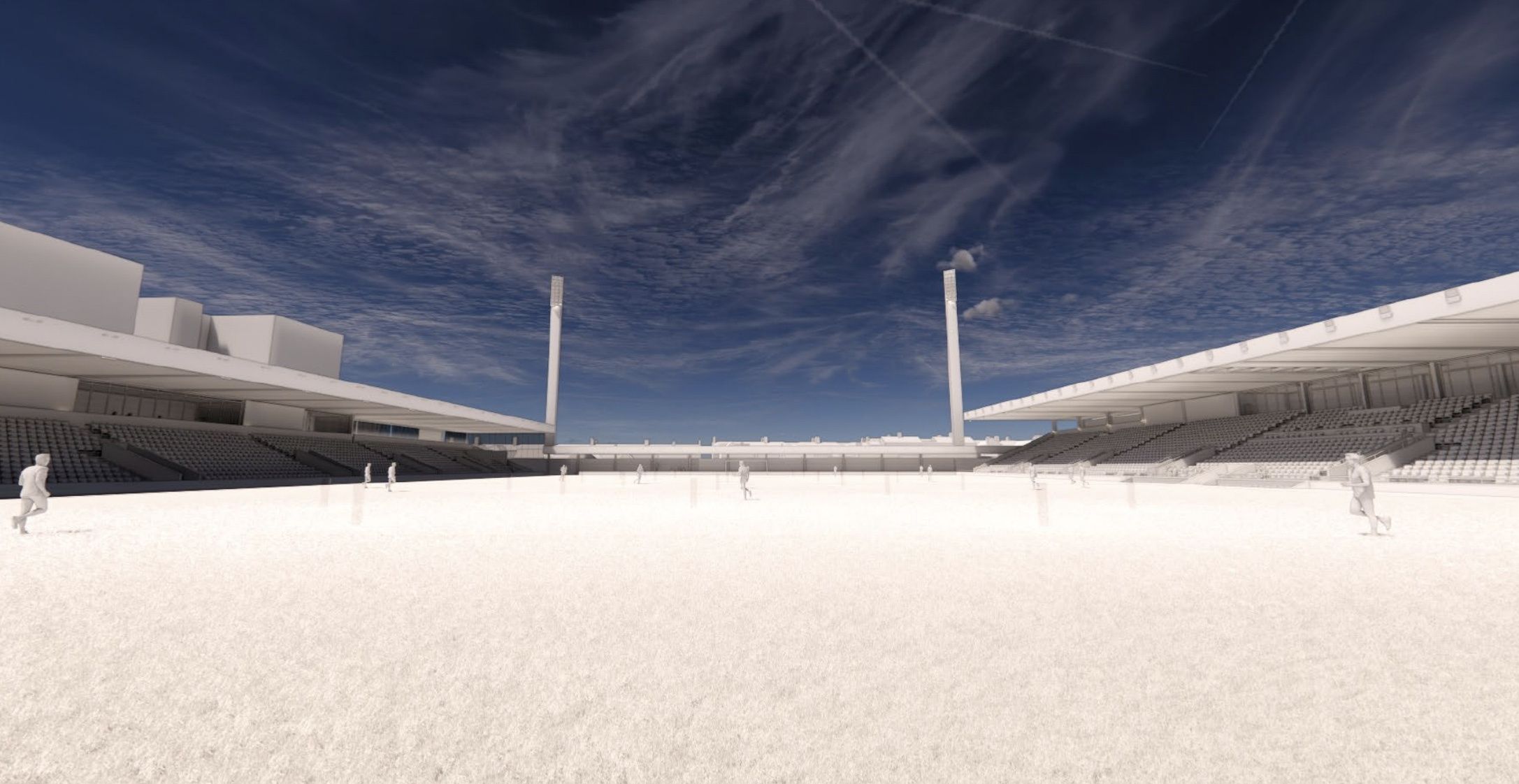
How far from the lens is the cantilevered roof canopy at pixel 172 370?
64.3ft

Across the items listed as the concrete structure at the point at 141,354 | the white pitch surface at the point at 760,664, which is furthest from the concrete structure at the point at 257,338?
the white pitch surface at the point at 760,664

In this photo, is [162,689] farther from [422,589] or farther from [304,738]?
[422,589]

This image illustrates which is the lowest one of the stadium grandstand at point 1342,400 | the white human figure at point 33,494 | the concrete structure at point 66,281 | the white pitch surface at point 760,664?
the white pitch surface at point 760,664

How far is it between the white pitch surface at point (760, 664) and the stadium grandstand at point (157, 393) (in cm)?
1961

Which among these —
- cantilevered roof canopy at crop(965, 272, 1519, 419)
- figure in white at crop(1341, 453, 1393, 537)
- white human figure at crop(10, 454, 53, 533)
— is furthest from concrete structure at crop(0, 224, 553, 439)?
cantilevered roof canopy at crop(965, 272, 1519, 419)

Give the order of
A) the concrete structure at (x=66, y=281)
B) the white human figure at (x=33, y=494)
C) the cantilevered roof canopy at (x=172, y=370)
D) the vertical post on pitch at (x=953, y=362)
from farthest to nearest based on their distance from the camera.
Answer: the vertical post on pitch at (x=953, y=362) < the concrete structure at (x=66, y=281) < the cantilevered roof canopy at (x=172, y=370) < the white human figure at (x=33, y=494)

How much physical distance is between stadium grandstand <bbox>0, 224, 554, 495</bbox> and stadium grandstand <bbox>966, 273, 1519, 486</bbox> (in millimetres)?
43447

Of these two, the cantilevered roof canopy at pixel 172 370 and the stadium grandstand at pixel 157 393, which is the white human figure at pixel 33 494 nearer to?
the cantilevered roof canopy at pixel 172 370

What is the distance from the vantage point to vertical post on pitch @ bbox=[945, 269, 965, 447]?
65312 mm

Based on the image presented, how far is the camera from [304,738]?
9.86ft

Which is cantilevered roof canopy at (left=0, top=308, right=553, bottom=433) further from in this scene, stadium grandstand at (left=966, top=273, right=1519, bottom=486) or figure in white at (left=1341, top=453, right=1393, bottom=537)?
stadium grandstand at (left=966, top=273, right=1519, bottom=486)

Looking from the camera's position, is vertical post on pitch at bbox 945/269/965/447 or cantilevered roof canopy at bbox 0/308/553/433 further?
vertical post on pitch at bbox 945/269/965/447

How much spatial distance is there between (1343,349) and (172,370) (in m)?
48.2

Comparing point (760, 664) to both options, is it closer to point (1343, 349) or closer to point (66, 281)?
point (1343, 349)
